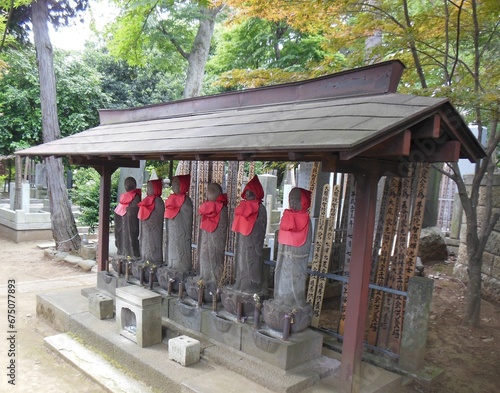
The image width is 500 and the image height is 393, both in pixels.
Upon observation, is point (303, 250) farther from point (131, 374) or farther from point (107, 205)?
point (107, 205)

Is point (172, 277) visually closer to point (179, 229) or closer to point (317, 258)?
point (179, 229)

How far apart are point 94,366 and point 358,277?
3.42 m

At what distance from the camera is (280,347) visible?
3.97 m

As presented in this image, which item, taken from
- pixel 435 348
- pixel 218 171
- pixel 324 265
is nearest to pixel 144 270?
pixel 218 171

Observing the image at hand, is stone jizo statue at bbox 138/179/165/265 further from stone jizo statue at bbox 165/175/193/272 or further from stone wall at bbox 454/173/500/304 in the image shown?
stone wall at bbox 454/173/500/304

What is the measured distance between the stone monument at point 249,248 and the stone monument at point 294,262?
1.42ft

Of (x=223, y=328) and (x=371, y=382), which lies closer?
(x=371, y=382)

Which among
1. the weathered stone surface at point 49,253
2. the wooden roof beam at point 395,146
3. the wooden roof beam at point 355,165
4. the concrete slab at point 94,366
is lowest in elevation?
the weathered stone surface at point 49,253

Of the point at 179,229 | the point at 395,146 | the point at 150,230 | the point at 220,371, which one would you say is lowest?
the point at 220,371

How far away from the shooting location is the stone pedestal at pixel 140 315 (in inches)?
185

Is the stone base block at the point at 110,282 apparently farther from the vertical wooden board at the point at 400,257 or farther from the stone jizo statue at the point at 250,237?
the vertical wooden board at the point at 400,257

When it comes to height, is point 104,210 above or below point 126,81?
below

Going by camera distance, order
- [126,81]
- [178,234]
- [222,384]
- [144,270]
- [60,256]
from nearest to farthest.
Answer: [222,384] < [178,234] < [144,270] < [60,256] < [126,81]

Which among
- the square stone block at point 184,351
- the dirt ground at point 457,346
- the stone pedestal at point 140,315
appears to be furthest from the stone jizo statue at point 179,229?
the dirt ground at point 457,346
